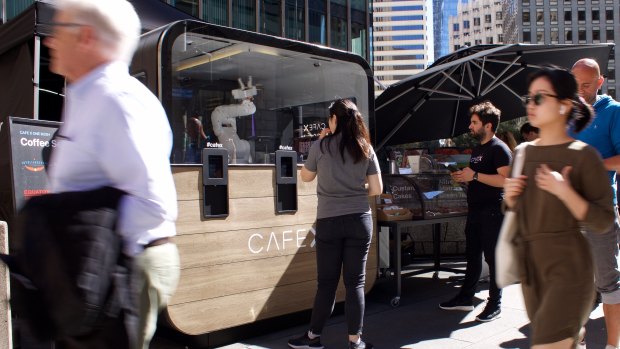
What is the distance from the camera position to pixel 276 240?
4.61 metres

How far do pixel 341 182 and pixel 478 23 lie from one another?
18143 centimetres

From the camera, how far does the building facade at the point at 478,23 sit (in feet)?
532

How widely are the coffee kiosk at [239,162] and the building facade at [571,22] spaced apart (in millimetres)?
112115

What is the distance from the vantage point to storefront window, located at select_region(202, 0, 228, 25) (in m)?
27.8

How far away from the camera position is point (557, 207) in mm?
2443

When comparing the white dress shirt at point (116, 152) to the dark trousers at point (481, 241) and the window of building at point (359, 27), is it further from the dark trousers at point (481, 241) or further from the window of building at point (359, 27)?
the window of building at point (359, 27)

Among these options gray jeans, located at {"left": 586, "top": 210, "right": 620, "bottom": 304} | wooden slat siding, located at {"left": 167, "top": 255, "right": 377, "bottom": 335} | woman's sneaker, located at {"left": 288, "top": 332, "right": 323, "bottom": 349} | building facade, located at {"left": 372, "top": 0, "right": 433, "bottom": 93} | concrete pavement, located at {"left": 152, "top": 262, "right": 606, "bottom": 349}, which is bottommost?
concrete pavement, located at {"left": 152, "top": 262, "right": 606, "bottom": 349}

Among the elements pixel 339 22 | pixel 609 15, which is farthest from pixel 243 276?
pixel 609 15

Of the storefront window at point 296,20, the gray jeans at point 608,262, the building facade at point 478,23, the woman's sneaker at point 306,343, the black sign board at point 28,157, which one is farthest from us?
the building facade at point 478,23

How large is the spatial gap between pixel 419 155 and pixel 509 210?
479cm

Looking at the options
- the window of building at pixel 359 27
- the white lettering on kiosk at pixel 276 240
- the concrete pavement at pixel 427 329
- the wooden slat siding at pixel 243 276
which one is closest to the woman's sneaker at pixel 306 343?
the concrete pavement at pixel 427 329

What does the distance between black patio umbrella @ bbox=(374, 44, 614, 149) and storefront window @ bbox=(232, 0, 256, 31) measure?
21.8 metres

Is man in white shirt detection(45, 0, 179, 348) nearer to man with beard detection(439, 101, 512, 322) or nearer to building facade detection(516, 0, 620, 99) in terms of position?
man with beard detection(439, 101, 512, 322)

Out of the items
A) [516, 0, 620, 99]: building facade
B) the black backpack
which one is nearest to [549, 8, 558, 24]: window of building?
[516, 0, 620, 99]: building facade
